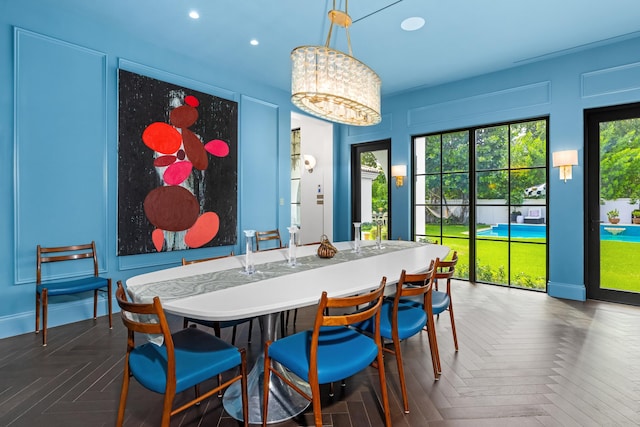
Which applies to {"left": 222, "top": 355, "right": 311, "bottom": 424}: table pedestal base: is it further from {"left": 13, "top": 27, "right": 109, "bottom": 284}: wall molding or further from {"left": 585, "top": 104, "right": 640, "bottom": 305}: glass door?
{"left": 585, "top": 104, "right": 640, "bottom": 305}: glass door

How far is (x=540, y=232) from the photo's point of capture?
14.9 ft

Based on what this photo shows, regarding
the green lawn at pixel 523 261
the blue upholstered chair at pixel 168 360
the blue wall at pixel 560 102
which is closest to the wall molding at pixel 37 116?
the blue upholstered chair at pixel 168 360

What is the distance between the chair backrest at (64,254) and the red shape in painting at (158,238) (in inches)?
23.3

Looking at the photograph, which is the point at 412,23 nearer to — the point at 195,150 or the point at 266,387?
the point at 195,150

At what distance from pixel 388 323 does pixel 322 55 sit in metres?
1.93

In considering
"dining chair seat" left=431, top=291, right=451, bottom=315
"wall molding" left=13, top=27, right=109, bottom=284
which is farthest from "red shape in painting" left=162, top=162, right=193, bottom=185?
"dining chair seat" left=431, top=291, right=451, bottom=315

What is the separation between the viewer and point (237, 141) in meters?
4.71

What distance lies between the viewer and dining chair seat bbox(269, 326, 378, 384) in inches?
59.9

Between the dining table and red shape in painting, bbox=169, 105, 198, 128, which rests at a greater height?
red shape in painting, bbox=169, 105, 198, 128

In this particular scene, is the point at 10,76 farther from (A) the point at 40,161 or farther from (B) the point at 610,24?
(B) the point at 610,24

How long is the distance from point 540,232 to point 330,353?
4152 millimetres

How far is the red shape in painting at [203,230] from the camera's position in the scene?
4180 mm

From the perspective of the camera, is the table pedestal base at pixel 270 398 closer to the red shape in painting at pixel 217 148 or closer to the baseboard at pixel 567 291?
the red shape in painting at pixel 217 148

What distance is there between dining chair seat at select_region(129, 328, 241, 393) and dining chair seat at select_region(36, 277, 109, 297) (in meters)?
1.74
